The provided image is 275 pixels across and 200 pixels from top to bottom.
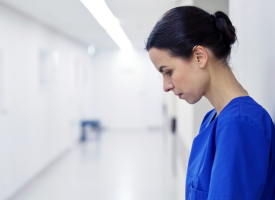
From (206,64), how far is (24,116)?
360cm

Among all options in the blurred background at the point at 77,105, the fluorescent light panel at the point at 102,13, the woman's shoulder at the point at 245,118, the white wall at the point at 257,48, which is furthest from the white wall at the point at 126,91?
the woman's shoulder at the point at 245,118

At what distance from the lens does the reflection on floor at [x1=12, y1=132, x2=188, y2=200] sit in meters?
3.73

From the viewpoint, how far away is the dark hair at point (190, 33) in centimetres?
81

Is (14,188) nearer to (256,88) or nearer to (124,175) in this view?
(124,175)

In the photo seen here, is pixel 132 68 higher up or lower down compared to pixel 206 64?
higher up

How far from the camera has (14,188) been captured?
360cm

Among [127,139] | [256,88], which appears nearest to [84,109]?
[127,139]

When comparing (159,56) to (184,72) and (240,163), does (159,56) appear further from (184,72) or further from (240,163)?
(240,163)

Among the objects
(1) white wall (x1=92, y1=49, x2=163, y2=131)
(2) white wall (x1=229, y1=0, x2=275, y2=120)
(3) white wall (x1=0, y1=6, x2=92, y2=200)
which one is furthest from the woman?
(1) white wall (x1=92, y1=49, x2=163, y2=131)

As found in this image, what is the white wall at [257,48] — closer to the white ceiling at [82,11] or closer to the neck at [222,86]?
the neck at [222,86]

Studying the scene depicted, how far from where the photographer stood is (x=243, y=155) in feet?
2.21

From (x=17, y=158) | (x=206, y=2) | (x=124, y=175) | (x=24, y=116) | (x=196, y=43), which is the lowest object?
(x=124, y=175)

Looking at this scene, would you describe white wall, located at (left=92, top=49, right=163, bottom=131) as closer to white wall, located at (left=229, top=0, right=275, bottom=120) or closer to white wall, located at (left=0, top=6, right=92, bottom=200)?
white wall, located at (left=0, top=6, right=92, bottom=200)

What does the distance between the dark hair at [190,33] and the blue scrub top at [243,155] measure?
192 mm
